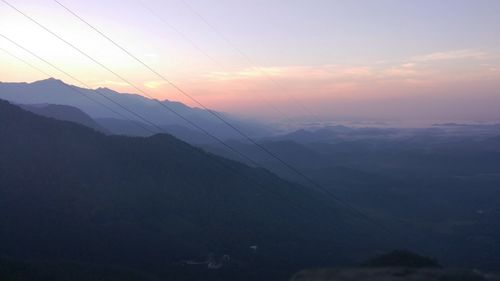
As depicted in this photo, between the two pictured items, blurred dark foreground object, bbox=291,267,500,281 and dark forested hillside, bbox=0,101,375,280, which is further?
dark forested hillside, bbox=0,101,375,280

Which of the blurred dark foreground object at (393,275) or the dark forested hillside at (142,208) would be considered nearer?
the blurred dark foreground object at (393,275)

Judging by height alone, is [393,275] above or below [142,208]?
above

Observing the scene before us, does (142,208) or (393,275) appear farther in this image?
(142,208)

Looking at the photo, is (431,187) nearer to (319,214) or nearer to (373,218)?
(373,218)
